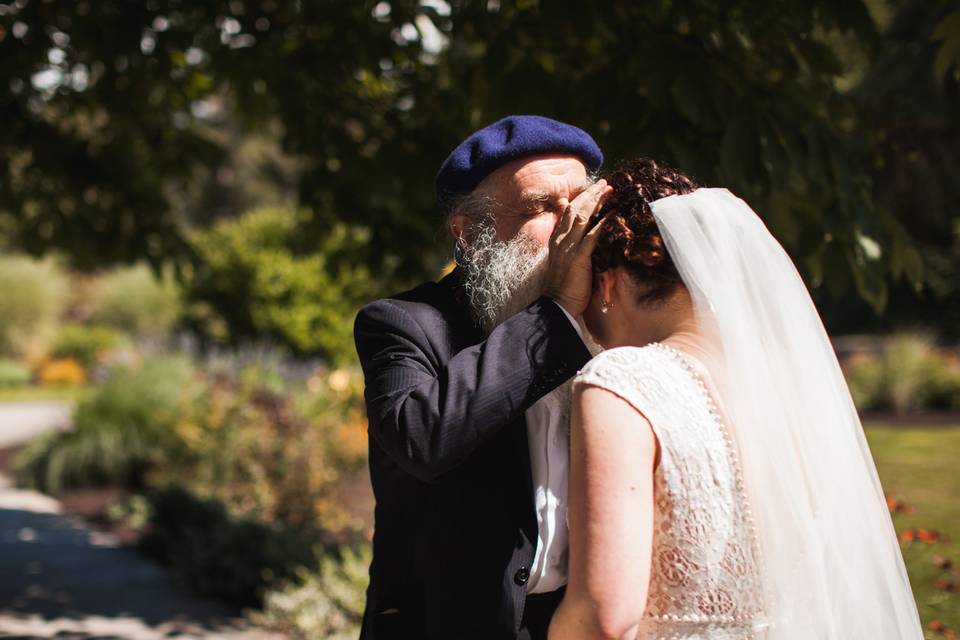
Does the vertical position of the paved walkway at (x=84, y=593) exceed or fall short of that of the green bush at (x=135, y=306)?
it falls short

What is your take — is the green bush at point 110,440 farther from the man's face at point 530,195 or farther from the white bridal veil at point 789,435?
the white bridal veil at point 789,435

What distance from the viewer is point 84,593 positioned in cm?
556

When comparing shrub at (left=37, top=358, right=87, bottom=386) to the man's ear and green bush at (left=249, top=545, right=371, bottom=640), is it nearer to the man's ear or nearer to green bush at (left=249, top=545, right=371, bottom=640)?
green bush at (left=249, top=545, right=371, bottom=640)

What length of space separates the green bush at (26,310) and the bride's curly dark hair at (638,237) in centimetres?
2106

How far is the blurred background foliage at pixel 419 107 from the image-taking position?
110 inches

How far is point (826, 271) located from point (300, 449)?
484 centimetres

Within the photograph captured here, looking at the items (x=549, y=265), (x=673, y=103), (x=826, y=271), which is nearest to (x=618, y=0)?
(x=673, y=103)

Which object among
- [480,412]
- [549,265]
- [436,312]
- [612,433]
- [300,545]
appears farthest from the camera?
[300,545]

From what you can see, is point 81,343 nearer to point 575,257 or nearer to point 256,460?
point 256,460

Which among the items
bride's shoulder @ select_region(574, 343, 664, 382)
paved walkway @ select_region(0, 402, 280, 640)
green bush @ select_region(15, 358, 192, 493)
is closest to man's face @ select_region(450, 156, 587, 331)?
bride's shoulder @ select_region(574, 343, 664, 382)

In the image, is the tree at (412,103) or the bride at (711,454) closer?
the bride at (711,454)

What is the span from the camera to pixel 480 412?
1529 millimetres

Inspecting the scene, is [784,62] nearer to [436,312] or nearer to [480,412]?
[436,312]

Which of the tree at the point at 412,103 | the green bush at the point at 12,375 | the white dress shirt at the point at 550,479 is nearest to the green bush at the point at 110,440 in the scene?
the tree at the point at 412,103
